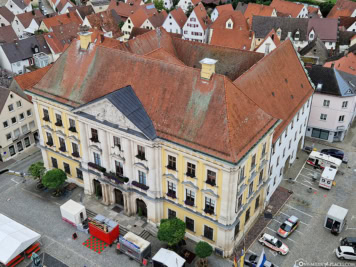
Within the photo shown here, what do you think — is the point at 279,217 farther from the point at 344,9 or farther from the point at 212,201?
the point at 344,9

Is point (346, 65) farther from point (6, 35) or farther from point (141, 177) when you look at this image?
point (6, 35)

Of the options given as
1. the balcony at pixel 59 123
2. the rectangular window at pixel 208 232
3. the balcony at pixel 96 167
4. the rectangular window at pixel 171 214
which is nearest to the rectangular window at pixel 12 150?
the balcony at pixel 59 123

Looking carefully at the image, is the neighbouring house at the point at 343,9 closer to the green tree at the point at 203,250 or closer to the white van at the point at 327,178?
the white van at the point at 327,178

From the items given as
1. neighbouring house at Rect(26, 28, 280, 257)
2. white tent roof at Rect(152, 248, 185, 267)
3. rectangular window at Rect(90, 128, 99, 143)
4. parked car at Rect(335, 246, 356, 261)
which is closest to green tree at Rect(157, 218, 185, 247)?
white tent roof at Rect(152, 248, 185, 267)

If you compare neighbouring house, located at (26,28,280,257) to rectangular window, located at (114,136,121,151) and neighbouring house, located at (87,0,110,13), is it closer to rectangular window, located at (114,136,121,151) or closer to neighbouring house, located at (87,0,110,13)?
rectangular window, located at (114,136,121,151)

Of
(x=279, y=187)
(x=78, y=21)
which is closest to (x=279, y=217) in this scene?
(x=279, y=187)

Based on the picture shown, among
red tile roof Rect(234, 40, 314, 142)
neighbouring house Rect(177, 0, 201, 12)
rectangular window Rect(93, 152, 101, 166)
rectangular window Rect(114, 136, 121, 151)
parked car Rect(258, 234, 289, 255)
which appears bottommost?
parked car Rect(258, 234, 289, 255)
